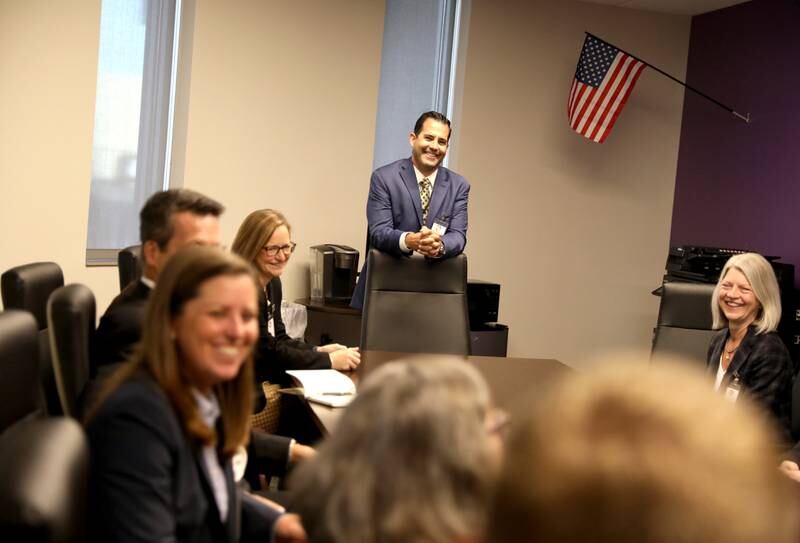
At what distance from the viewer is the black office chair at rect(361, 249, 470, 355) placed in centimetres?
411

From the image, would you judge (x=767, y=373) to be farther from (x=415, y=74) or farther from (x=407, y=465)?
(x=415, y=74)

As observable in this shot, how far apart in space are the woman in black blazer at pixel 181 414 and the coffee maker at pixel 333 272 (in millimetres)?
4027

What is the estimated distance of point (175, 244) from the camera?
2.55 m

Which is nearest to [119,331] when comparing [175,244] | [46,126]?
[175,244]

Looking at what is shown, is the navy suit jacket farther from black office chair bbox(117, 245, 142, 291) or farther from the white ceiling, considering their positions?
the white ceiling

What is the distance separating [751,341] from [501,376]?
912mm

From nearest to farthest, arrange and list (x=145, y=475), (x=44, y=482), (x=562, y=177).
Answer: (x=44, y=482), (x=145, y=475), (x=562, y=177)

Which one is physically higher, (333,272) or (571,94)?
(571,94)

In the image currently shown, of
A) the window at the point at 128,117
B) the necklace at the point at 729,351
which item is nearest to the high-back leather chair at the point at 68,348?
the necklace at the point at 729,351

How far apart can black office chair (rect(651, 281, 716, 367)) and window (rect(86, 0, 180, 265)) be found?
10.3 feet

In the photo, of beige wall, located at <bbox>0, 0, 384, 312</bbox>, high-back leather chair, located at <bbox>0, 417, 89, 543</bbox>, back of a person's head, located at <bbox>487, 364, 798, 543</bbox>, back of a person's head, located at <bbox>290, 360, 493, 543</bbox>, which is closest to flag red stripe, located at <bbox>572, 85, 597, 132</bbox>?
beige wall, located at <bbox>0, 0, 384, 312</bbox>

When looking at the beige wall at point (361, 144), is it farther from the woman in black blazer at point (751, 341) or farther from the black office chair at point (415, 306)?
the woman in black blazer at point (751, 341)

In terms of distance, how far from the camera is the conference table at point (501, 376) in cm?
273

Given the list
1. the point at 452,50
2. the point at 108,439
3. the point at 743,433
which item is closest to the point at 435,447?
the point at 743,433
